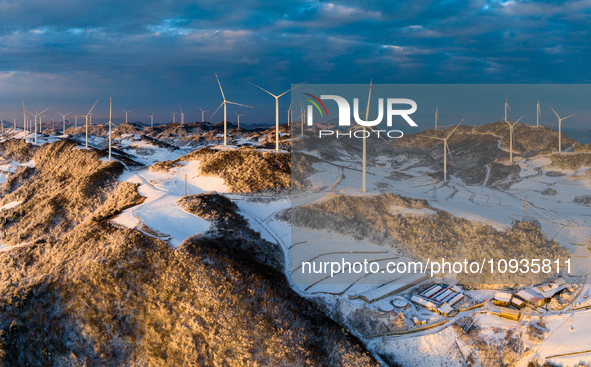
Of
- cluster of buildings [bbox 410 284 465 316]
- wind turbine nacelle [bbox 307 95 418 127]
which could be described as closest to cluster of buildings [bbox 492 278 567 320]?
cluster of buildings [bbox 410 284 465 316]

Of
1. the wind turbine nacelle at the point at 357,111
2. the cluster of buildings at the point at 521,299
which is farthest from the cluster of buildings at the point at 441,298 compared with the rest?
the wind turbine nacelle at the point at 357,111

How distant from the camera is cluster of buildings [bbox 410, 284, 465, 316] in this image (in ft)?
93.5

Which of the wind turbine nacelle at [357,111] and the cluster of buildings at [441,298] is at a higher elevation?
the wind turbine nacelle at [357,111]

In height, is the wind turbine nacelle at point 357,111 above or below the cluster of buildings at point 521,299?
above

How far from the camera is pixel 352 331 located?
88.8ft

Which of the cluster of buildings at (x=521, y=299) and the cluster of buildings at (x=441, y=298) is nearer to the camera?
the cluster of buildings at (x=521, y=299)

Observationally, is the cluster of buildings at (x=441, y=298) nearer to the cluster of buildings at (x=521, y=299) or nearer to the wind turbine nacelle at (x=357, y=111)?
the cluster of buildings at (x=521, y=299)

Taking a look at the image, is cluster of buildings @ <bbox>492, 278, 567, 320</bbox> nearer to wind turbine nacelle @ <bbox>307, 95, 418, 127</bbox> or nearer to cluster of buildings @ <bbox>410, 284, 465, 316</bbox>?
cluster of buildings @ <bbox>410, 284, 465, 316</bbox>

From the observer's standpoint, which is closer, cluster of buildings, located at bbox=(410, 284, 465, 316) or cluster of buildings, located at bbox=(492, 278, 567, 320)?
cluster of buildings, located at bbox=(492, 278, 567, 320)

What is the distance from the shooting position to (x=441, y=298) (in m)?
30.0

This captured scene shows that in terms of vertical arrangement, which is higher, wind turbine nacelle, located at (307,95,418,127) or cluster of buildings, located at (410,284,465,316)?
wind turbine nacelle, located at (307,95,418,127)

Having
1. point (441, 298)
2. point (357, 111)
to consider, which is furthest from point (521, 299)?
point (357, 111)

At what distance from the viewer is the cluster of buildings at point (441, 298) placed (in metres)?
28.5

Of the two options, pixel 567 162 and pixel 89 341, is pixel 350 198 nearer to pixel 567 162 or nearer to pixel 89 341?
pixel 89 341
